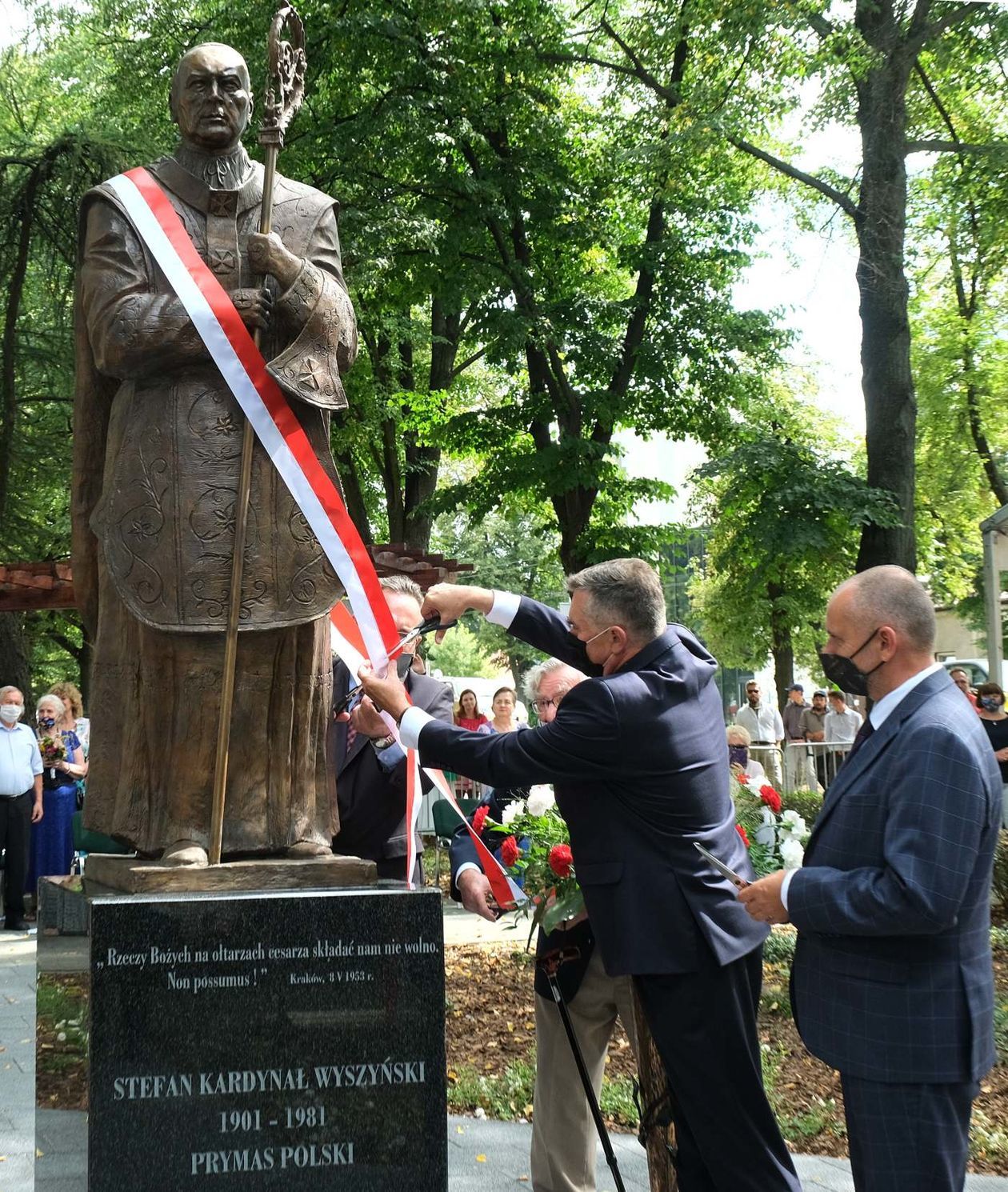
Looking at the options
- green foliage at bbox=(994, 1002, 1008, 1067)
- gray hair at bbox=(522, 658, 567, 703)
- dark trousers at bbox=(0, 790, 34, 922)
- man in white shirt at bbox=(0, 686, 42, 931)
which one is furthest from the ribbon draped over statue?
dark trousers at bbox=(0, 790, 34, 922)

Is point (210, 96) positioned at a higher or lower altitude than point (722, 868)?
higher

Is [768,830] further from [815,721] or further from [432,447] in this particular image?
[432,447]

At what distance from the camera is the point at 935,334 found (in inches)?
1046

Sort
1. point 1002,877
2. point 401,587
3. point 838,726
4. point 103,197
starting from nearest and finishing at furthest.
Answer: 1. point 103,197
2. point 401,587
3. point 1002,877
4. point 838,726

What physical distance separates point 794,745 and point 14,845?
10545 mm

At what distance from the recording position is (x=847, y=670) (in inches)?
149

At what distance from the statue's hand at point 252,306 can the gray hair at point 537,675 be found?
1.76 m

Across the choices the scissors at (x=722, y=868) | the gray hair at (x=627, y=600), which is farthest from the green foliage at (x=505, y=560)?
the scissors at (x=722, y=868)

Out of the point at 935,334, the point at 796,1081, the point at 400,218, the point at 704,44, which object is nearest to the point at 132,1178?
the point at 796,1081

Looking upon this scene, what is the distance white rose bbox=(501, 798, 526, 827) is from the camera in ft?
17.4

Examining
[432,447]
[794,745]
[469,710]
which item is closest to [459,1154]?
[469,710]

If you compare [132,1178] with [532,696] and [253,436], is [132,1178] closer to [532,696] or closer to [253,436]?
[253,436]

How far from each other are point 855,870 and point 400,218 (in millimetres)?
13743

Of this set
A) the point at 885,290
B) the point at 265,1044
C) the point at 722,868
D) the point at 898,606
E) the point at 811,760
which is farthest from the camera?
the point at 811,760
